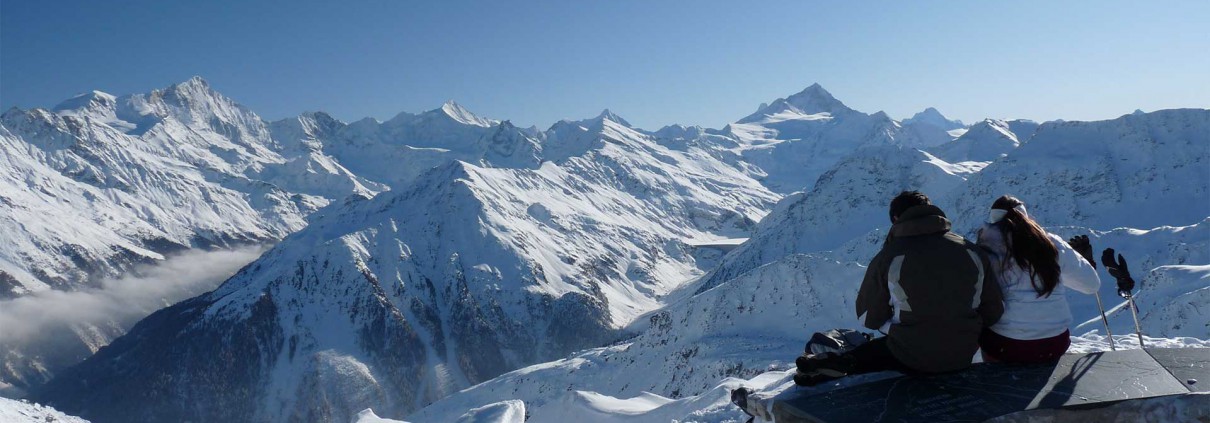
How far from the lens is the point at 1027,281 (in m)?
8.47

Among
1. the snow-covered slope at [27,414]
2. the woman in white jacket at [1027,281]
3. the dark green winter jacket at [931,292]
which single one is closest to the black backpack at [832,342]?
the dark green winter jacket at [931,292]

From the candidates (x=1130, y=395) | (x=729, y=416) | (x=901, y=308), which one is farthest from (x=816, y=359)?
(x=729, y=416)

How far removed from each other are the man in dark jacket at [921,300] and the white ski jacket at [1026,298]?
237mm

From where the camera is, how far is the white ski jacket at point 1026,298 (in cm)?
852

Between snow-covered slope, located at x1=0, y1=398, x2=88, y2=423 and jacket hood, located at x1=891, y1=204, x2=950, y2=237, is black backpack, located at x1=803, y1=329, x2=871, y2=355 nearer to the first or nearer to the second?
jacket hood, located at x1=891, y1=204, x2=950, y2=237

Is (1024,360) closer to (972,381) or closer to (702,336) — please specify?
(972,381)

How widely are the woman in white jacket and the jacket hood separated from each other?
1.00m

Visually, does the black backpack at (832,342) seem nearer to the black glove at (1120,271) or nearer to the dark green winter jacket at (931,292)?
the dark green winter jacket at (931,292)

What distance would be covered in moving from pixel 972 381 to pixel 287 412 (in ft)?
689

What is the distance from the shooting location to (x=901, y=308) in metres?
8.24

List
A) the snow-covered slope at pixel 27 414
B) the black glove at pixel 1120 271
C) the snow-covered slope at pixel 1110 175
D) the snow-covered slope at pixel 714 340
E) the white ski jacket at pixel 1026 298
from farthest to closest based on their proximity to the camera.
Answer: the snow-covered slope at pixel 1110 175, the snow-covered slope at pixel 714 340, the snow-covered slope at pixel 27 414, the black glove at pixel 1120 271, the white ski jacket at pixel 1026 298

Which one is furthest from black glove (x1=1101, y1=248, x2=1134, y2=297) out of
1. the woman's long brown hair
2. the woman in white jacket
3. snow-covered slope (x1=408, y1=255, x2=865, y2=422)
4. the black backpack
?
snow-covered slope (x1=408, y1=255, x2=865, y2=422)

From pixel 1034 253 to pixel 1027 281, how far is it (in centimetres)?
39

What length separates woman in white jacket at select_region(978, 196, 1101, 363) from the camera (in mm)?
8352
